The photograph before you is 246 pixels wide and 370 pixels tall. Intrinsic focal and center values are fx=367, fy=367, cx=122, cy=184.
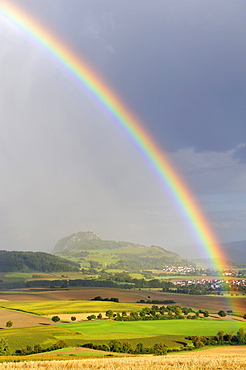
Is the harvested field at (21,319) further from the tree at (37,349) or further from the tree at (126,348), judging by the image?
the tree at (126,348)

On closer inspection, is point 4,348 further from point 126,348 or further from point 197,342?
point 197,342

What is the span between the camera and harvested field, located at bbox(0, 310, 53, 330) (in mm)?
78938

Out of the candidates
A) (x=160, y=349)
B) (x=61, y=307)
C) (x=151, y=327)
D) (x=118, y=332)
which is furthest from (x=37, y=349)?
(x=61, y=307)

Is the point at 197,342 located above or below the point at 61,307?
below

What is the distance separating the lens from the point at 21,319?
86875 millimetres

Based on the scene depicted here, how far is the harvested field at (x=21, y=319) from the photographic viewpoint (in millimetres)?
78938

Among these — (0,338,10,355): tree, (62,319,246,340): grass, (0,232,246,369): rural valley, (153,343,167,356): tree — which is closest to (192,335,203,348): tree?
(0,232,246,369): rural valley

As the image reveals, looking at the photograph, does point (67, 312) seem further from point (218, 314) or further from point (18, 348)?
point (18, 348)

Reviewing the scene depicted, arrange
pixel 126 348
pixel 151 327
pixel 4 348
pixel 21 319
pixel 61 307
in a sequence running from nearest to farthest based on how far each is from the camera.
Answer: pixel 4 348 → pixel 126 348 → pixel 151 327 → pixel 21 319 → pixel 61 307

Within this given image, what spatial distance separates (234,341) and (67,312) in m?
50.0

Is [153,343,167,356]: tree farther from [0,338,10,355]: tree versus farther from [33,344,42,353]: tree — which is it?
[0,338,10,355]: tree

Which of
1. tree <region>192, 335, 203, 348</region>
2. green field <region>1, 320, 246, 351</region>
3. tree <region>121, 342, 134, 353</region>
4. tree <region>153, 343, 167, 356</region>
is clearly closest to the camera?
tree <region>153, 343, 167, 356</region>

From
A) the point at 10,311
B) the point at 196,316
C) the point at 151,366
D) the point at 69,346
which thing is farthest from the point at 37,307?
the point at 151,366

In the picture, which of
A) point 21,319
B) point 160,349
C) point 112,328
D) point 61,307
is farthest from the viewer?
point 61,307
